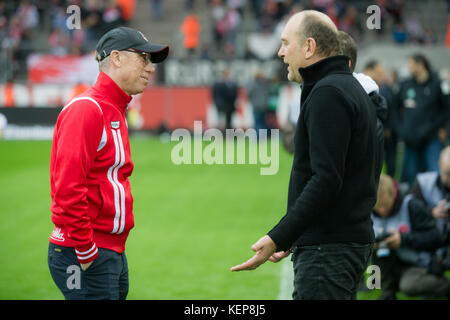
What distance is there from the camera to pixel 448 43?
2680 centimetres

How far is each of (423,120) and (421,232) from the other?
5572 millimetres

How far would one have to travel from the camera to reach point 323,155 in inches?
137

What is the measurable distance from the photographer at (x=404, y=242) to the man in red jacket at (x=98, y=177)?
3.31 metres

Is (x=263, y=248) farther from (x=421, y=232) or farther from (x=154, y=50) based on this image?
(x=421, y=232)

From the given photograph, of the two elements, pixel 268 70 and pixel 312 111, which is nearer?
pixel 312 111

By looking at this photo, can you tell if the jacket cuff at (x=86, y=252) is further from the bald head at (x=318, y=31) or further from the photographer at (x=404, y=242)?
the photographer at (x=404, y=242)

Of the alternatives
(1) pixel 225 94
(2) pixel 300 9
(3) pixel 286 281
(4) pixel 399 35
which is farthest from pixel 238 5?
(3) pixel 286 281

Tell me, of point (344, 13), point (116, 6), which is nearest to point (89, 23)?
point (116, 6)

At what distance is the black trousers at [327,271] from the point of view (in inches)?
142

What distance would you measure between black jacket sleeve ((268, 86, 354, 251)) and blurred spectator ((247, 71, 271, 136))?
19.5m

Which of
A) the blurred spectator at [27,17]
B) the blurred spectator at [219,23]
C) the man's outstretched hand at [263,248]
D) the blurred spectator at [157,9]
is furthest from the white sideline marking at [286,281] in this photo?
the blurred spectator at [27,17]

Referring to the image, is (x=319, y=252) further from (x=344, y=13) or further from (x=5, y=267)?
(x=344, y=13)

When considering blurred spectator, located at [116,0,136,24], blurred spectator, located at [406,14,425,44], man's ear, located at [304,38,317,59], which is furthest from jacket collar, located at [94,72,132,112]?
blurred spectator, located at [116,0,136,24]
